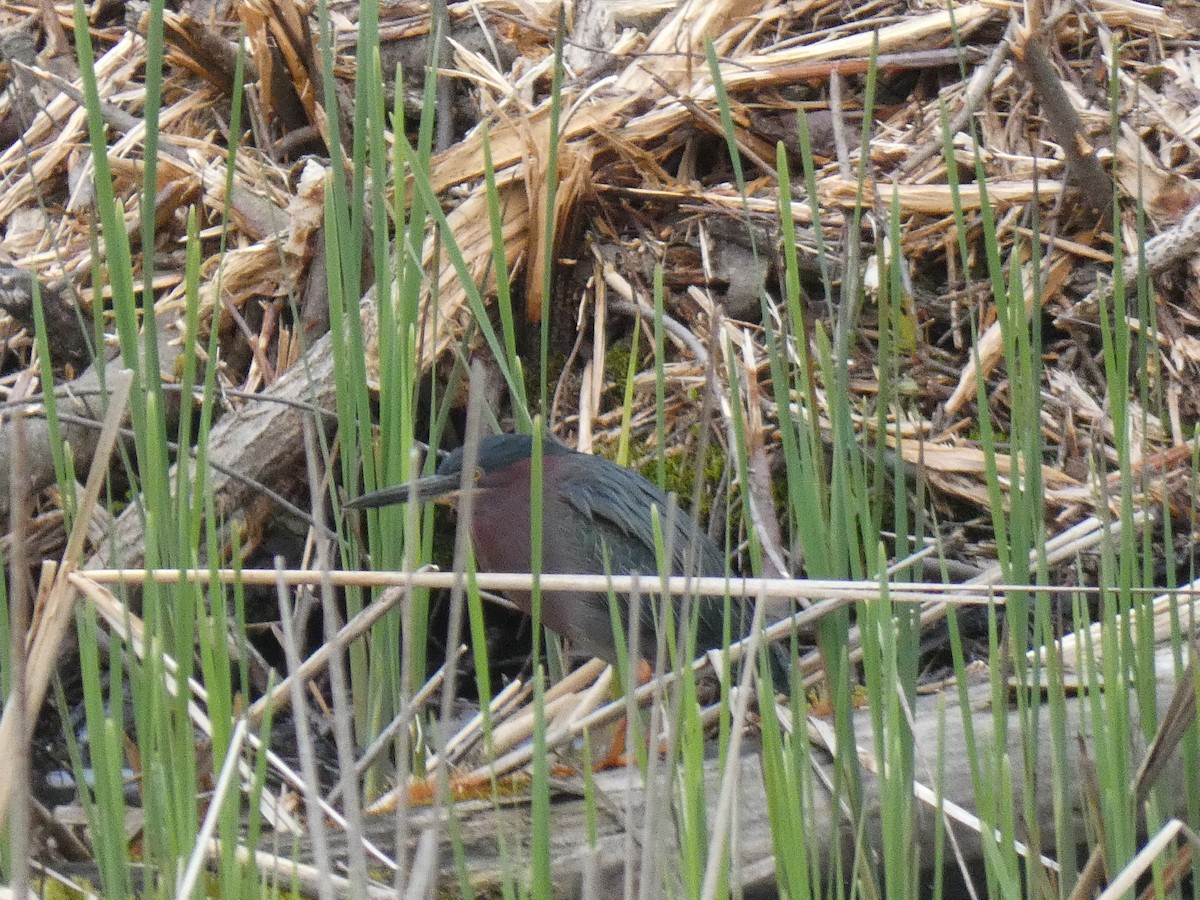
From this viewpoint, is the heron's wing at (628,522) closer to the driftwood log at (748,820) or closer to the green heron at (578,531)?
the green heron at (578,531)

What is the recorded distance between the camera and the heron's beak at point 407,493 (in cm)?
213

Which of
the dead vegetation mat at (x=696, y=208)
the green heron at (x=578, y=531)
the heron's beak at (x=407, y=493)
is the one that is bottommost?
the green heron at (x=578, y=531)

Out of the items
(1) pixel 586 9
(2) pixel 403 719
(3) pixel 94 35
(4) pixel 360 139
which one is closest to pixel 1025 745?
(2) pixel 403 719

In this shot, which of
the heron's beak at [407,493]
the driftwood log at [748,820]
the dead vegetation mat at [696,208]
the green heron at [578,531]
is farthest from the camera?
the dead vegetation mat at [696,208]

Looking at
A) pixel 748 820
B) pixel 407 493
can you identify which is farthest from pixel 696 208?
pixel 748 820

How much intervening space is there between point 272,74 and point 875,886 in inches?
114

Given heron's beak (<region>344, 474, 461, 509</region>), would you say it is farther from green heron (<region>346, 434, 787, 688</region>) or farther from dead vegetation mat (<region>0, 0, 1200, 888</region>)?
dead vegetation mat (<region>0, 0, 1200, 888</region>)

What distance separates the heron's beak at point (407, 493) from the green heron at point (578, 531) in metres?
0.09

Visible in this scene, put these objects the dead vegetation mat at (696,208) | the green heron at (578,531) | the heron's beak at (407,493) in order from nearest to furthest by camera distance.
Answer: the heron's beak at (407,493)
the green heron at (578,531)
the dead vegetation mat at (696,208)

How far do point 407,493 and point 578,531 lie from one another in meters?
1.01

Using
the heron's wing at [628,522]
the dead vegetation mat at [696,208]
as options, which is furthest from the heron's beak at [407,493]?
the dead vegetation mat at [696,208]

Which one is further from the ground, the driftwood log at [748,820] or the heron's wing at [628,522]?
the heron's wing at [628,522]

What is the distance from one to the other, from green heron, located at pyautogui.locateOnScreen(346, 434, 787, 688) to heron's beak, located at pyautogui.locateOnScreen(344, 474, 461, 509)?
9 centimetres

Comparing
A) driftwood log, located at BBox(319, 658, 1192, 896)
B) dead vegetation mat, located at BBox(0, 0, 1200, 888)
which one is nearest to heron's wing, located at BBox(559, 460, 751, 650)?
dead vegetation mat, located at BBox(0, 0, 1200, 888)
